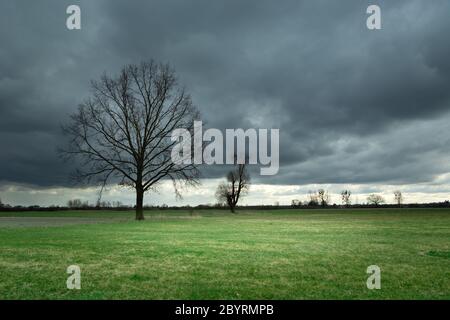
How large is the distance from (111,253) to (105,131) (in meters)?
33.0

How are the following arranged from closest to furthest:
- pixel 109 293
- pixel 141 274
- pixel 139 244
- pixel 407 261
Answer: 1. pixel 109 293
2. pixel 141 274
3. pixel 407 261
4. pixel 139 244

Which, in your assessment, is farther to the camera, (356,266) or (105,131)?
(105,131)

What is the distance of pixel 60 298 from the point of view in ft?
27.3

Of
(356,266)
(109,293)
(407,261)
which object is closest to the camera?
(109,293)

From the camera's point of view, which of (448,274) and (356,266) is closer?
(448,274)

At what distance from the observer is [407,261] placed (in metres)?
13.5

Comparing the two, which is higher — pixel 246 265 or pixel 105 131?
pixel 105 131

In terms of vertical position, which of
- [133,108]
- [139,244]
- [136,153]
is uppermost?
[133,108]

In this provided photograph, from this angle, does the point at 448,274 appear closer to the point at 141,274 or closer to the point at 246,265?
the point at 246,265

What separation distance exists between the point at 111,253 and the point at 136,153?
31592 millimetres
